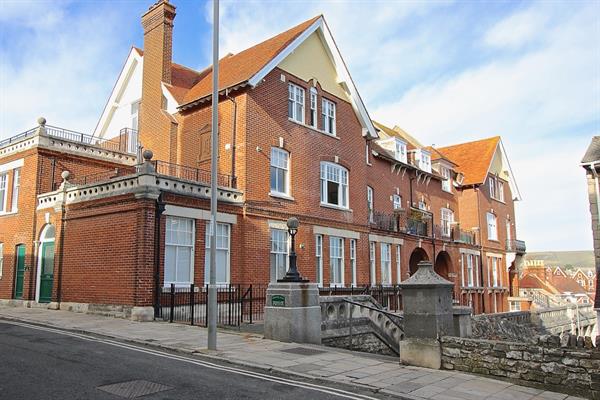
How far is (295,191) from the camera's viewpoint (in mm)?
21953

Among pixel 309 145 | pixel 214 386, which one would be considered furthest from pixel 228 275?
pixel 214 386

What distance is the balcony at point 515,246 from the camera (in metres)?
43.6

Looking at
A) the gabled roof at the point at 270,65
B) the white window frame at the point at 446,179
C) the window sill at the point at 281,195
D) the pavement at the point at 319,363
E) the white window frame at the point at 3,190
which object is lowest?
the pavement at the point at 319,363

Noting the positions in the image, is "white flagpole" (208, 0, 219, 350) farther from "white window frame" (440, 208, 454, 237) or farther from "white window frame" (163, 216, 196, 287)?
"white window frame" (440, 208, 454, 237)

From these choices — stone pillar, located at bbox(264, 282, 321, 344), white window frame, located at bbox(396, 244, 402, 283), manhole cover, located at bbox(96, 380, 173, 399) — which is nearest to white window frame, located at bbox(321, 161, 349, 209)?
white window frame, located at bbox(396, 244, 402, 283)

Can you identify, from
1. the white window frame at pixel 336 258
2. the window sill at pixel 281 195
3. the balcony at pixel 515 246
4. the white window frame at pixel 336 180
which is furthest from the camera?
the balcony at pixel 515 246

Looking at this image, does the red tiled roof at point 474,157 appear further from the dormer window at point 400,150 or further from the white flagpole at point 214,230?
the white flagpole at point 214,230

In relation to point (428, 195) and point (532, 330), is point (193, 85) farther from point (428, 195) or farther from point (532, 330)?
point (532, 330)

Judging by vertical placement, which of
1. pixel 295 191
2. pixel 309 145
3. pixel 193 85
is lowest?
pixel 295 191

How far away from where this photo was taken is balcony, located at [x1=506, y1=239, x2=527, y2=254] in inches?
1718

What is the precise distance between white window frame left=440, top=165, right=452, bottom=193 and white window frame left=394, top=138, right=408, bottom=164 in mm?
5536

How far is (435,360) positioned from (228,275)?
10.2 m

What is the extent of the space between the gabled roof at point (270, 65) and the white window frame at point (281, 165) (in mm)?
3074

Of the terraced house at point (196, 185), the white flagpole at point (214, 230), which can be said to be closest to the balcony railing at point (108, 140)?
the terraced house at point (196, 185)
